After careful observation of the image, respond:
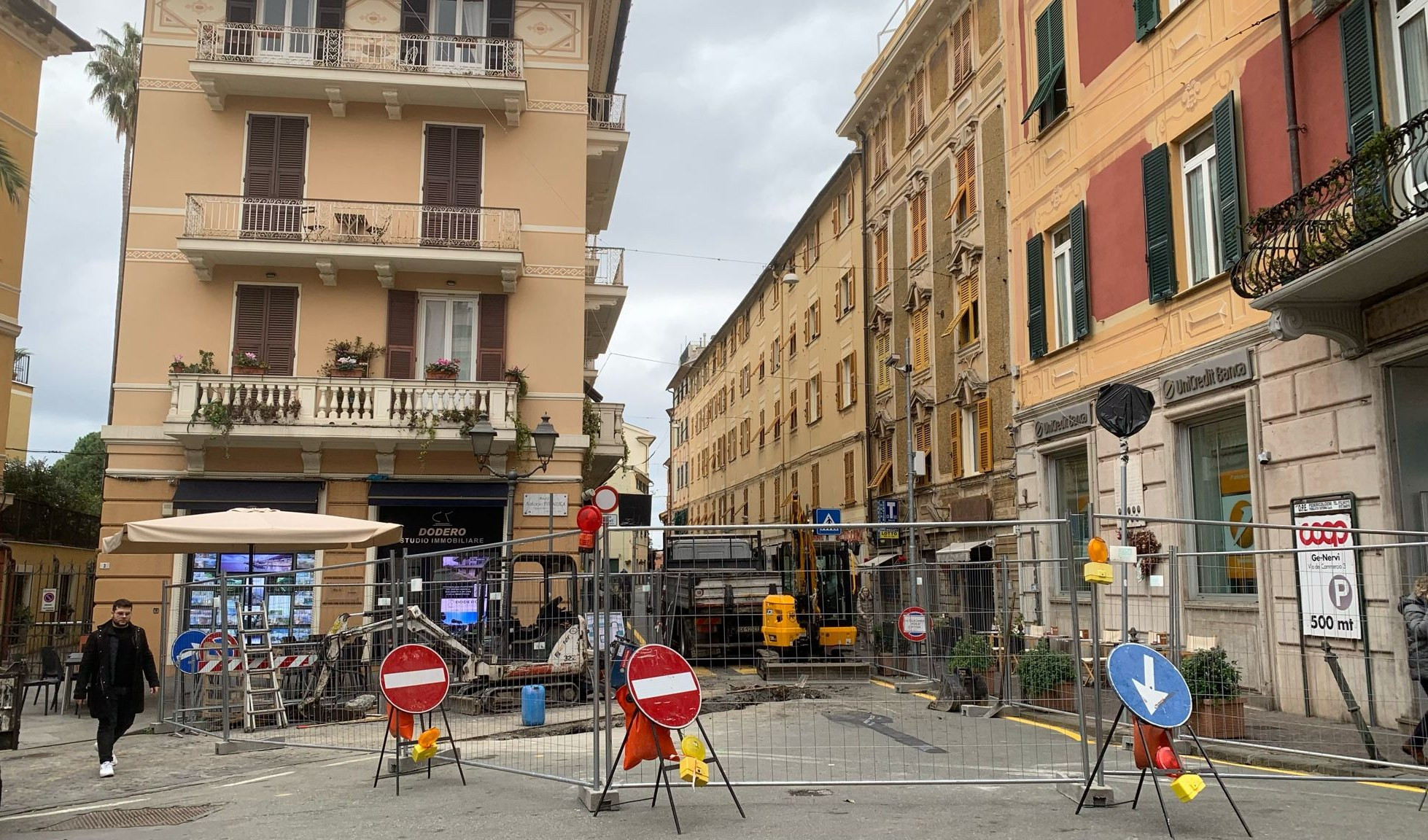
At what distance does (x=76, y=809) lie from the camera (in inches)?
354

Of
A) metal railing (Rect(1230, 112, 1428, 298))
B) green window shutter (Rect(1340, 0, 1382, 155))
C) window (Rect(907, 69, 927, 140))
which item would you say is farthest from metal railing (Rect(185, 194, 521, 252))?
green window shutter (Rect(1340, 0, 1382, 155))

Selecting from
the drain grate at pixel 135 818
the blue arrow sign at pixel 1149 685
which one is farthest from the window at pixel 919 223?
the drain grate at pixel 135 818

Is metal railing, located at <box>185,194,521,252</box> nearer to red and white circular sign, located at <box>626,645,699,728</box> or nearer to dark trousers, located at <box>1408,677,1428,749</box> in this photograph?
red and white circular sign, located at <box>626,645,699,728</box>

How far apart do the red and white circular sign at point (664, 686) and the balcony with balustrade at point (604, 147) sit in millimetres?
18215

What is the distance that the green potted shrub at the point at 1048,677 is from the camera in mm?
9578

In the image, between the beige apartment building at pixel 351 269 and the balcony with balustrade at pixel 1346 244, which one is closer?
the balcony with balustrade at pixel 1346 244

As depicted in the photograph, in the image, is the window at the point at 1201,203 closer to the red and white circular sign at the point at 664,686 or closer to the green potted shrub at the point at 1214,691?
the green potted shrub at the point at 1214,691

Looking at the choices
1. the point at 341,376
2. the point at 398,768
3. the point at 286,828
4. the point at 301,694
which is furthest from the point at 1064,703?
the point at 341,376

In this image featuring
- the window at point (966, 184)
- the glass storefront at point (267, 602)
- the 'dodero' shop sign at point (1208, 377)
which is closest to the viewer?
the 'dodero' shop sign at point (1208, 377)

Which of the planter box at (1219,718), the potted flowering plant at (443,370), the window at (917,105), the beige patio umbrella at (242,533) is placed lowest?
the planter box at (1219,718)

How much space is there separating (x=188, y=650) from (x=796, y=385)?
101ft

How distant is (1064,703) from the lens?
973 cm

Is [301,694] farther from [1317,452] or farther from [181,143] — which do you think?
[181,143]

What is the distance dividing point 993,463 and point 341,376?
13526 millimetres
